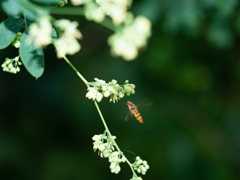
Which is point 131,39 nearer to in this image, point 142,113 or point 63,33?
point 63,33

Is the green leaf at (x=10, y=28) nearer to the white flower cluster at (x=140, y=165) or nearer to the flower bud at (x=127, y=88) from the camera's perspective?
the flower bud at (x=127, y=88)

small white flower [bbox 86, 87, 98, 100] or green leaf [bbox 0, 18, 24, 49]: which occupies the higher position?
green leaf [bbox 0, 18, 24, 49]

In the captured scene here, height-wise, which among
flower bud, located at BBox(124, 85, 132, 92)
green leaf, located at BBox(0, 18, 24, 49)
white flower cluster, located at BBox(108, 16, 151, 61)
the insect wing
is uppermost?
white flower cluster, located at BBox(108, 16, 151, 61)

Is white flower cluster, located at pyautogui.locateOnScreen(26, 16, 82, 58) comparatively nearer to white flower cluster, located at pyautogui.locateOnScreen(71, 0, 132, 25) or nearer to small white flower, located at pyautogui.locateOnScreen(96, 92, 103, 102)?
white flower cluster, located at pyautogui.locateOnScreen(71, 0, 132, 25)

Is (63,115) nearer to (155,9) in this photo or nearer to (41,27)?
(155,9)

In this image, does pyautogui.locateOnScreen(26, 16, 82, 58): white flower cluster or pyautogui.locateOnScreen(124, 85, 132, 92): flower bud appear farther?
pyautogui.locateOnScreen(124, 85, 132, 92): flower bud

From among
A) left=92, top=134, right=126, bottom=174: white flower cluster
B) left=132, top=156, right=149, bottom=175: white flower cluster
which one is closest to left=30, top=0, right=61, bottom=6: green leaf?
left=92, top=134, right=126, bottom=174: white flower cluster

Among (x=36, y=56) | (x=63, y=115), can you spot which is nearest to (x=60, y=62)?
(x=63, y=115)

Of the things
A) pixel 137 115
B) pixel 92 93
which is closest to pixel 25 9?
pixel 92 93
